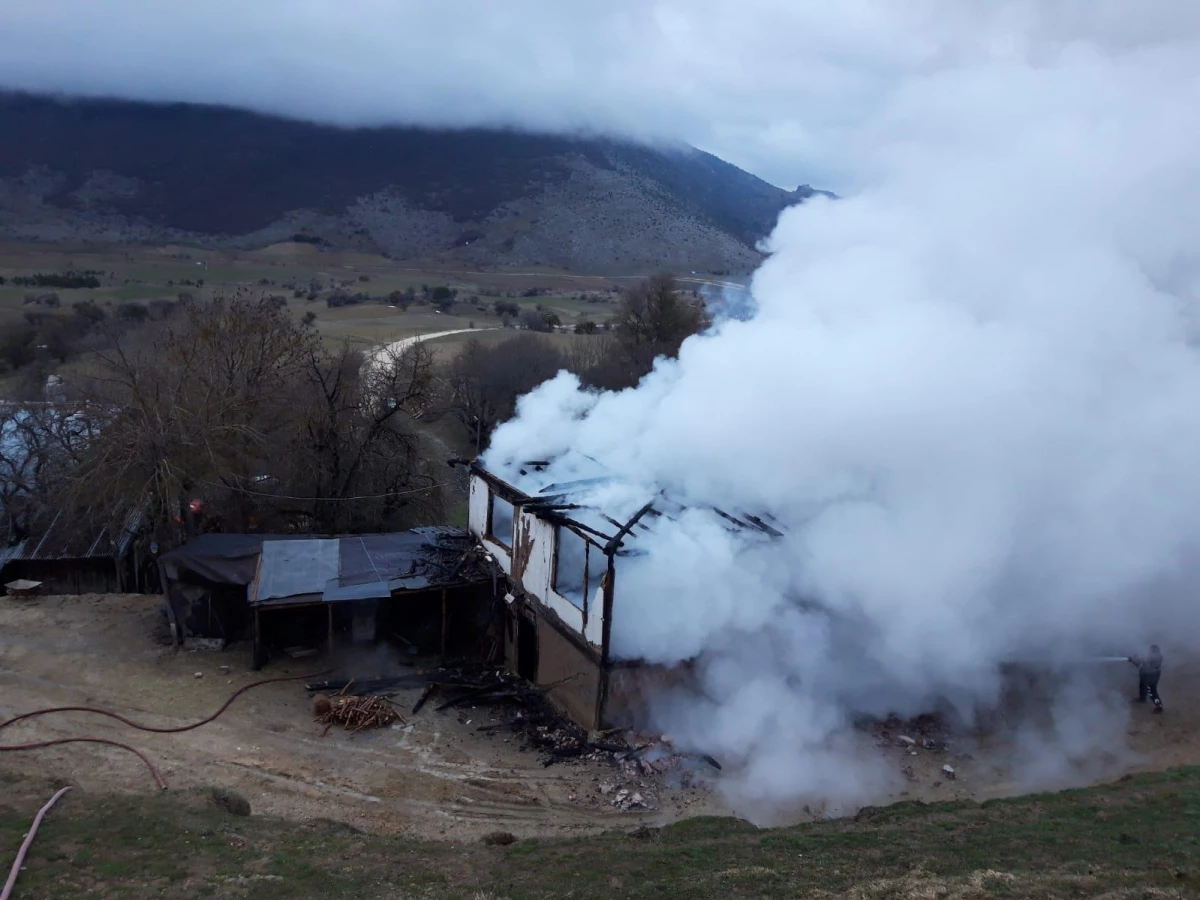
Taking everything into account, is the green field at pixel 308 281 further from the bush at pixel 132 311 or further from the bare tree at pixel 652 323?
the bare tree at pixel 652 323

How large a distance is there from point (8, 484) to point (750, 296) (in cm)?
1982

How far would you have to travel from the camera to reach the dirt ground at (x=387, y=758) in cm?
1132

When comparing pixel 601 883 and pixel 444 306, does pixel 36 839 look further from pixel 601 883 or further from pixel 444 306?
pixel 444 306

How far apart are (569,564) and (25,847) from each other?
334 inches

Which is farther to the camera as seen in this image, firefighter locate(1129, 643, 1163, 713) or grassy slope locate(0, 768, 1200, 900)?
firefighter locate(1129, 643, 1163, 713)

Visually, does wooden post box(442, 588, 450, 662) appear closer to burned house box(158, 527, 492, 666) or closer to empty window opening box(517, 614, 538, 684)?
burned house box(158, 527, 492, 666)

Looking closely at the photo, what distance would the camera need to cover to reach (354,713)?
13836 mm

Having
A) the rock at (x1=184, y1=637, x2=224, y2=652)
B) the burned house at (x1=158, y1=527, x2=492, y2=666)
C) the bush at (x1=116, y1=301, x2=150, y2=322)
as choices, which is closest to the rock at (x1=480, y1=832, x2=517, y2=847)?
the burned house at (x1=158, y1=527, x2=492, y2=666)

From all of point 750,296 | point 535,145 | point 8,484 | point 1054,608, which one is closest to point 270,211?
point 535,145

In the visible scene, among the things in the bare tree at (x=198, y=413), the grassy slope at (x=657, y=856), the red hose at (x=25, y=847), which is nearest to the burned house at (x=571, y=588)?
the grassy slope at (x=657, y=856)

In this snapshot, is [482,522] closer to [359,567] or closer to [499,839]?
[359,567]

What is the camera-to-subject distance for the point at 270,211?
101938 millimetres

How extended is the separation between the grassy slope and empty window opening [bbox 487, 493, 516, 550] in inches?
286

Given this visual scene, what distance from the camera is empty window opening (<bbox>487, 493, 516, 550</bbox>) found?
16812 mm
